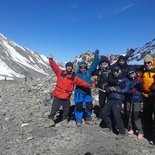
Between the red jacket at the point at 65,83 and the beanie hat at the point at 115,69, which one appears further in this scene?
the red jacket at the point at 65,83

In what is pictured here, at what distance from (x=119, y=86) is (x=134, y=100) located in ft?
2.37

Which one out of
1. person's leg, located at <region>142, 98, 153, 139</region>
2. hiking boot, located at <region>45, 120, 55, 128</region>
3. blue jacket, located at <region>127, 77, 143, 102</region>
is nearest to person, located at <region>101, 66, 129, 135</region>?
blue jacket, located at <region>127, 77, 143, 102</region>

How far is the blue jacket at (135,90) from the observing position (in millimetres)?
10117

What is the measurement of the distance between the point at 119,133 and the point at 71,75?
2691 mm

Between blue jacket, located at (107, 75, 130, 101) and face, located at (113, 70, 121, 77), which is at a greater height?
face, located at (113, 70, 121, 77)

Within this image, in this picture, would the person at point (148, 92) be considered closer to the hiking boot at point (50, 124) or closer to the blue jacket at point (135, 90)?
the blue jacket at point (135, 90)

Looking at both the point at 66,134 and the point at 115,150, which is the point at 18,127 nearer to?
the point at 66,134

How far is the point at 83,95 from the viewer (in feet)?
36.9

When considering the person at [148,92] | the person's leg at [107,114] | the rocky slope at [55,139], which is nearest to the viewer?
the rocky slope at [55,139]

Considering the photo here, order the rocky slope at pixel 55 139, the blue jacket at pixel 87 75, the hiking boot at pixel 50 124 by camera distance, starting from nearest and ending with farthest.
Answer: the rocky slope at pixel 55 139, the hiking boot at pixel 50 124, the blue jacket at pixel 87 75

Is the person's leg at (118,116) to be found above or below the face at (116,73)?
below

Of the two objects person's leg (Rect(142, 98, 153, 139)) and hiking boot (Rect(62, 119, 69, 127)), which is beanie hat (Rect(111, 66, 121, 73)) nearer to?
person's leg (Rect(142, 98, 153, 139))

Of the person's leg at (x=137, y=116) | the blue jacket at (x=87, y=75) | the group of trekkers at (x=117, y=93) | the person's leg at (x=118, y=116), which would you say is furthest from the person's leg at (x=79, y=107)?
the person's leg at (x=137, y=116)

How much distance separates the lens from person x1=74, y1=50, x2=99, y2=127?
11156 mm
